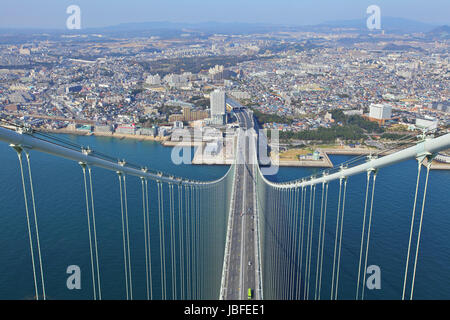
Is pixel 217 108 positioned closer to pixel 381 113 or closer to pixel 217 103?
pixel 217 103

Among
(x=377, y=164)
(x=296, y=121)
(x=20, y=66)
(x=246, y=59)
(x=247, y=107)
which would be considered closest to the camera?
(x=377, y=164)

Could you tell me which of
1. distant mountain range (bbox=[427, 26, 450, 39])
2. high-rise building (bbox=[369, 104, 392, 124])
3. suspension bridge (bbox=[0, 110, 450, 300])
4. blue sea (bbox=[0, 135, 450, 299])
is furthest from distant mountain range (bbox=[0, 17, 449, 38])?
suspension bridge (bbox=[0, 110, 450, 300])

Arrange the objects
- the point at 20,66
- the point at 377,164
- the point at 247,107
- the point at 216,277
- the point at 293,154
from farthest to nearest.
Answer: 1. the point at 20,66
2. the point at 247,107
3. the point at 293,154
4. the point at 216,277
5. the point at 377,164

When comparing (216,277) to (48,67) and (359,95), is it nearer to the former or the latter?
(359,95)

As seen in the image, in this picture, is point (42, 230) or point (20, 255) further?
point (42, 230)
